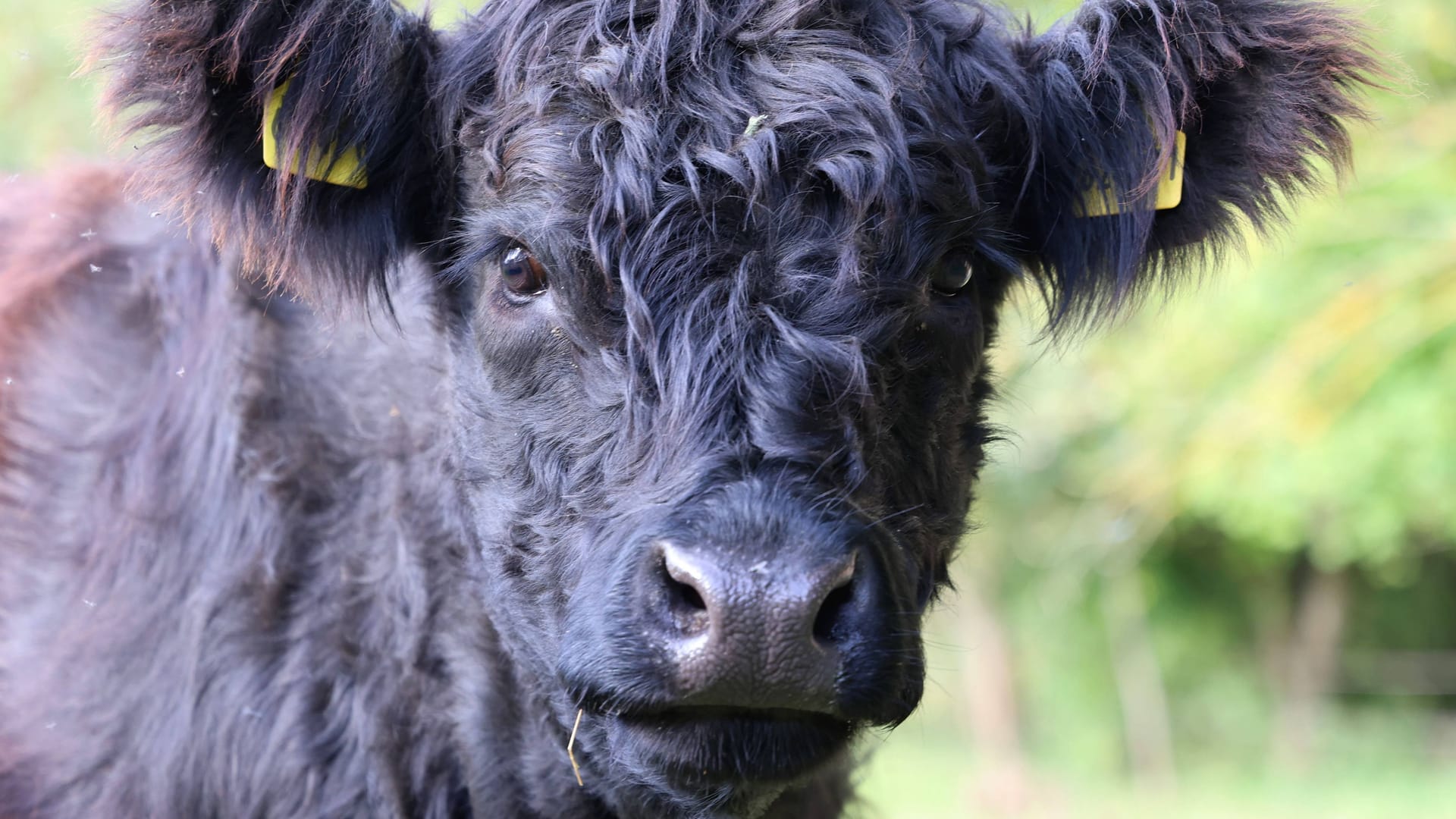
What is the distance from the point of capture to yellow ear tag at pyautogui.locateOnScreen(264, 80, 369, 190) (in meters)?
2.72

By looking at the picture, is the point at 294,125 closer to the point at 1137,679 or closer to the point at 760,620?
the point at 760,620

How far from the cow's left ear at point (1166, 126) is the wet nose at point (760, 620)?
136cm

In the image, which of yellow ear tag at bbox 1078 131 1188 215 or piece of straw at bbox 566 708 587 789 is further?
yellow ear tag at bbox 1078 131 1188 215

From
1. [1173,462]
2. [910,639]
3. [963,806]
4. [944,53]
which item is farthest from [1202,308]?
[910,639]

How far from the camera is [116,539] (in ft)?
10.4

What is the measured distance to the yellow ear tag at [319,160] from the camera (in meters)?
2.72

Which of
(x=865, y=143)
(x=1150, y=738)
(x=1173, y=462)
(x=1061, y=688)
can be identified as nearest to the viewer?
(x=865, y=143)

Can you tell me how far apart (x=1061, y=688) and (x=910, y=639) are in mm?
20105

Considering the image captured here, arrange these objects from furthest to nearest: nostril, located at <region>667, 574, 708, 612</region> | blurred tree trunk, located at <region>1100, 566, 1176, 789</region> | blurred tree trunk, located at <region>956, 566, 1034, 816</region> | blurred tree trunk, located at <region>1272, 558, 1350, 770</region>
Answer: blurred tree trunk, located at <region>956, 566, 1034, 816</region> < blurred tree trunk, located at <region>1100, 566, 1176, 789</region> < blurred tree trunk, located at <region>1272, 558, 1350, 770</region> < nostril, located at <region>667, 574, 708, 612</region>

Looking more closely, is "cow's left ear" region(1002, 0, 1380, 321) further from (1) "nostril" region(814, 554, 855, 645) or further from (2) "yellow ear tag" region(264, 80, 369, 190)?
(2) "yellow ear tag" region(264, 80, 369, 190)

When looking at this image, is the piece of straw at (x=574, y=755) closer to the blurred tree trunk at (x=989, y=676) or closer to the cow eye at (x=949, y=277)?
the cow eye at (x=949, y=277)

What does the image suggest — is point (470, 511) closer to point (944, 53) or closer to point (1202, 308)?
point (944, 53)

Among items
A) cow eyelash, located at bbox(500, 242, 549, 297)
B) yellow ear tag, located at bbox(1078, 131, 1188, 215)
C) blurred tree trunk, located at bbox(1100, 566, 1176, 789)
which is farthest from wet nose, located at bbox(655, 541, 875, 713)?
blurred tree trunk, located at bbox(1100, 566, 1176, 789)

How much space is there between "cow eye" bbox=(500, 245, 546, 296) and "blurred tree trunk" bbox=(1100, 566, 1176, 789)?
17.8m
